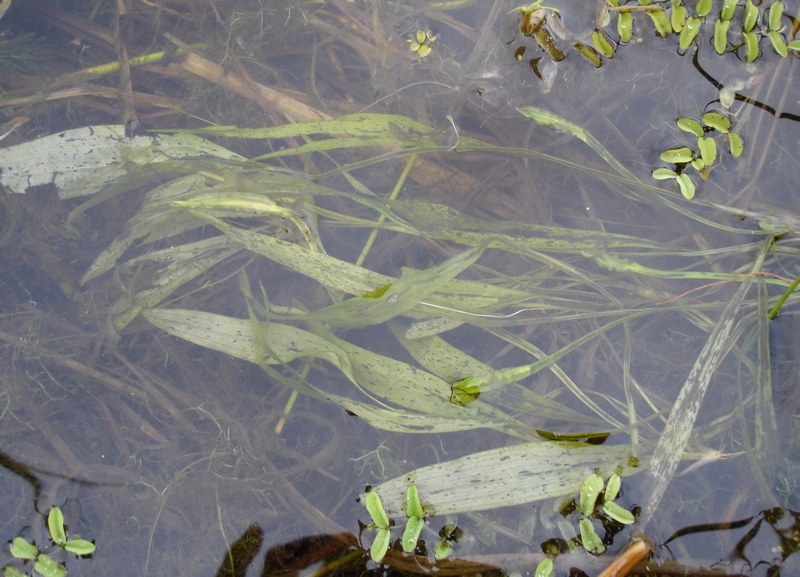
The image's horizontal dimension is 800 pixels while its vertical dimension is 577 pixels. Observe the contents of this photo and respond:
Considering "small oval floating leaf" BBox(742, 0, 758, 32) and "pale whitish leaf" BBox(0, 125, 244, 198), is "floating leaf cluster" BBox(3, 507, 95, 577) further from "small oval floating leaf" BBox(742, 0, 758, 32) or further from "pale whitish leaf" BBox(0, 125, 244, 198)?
"small oval floating leaf" BBox(742, 0, 758, 32)

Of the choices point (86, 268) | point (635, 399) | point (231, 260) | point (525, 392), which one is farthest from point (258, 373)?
point (635, 399)

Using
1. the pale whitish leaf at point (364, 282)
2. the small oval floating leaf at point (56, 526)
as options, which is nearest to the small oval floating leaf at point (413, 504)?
the pale whitish leaf at point (364, 282)

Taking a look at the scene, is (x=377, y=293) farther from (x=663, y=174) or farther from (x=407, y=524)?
(x=663, y=174)

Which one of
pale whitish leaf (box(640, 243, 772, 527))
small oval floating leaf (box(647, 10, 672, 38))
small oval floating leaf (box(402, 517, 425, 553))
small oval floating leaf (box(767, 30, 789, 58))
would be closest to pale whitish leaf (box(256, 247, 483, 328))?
small oval floating leaf (box(402, 517, 425, 553))

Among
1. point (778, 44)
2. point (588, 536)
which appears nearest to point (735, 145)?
point (778, 44)

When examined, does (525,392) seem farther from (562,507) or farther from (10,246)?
(10,246)

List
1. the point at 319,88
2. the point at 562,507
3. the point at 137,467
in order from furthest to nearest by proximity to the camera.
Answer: the point at 319,88 → the point at 137,467 → the point at 562,507

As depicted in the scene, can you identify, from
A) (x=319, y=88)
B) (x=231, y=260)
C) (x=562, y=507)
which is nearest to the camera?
(x=562, y=507)
